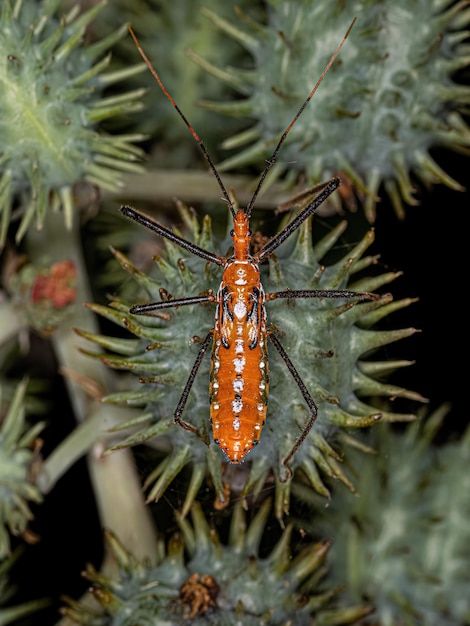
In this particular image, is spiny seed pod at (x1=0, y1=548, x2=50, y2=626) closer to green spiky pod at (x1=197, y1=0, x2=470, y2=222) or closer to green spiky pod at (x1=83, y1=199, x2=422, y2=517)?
green spiky pod at (x1=83, y1=199, x2=422, y2=517)

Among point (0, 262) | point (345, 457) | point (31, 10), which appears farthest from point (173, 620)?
point (31, 10)

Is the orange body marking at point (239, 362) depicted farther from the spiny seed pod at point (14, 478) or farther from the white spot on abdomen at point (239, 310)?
the spiny seed pod at point (14, 478)

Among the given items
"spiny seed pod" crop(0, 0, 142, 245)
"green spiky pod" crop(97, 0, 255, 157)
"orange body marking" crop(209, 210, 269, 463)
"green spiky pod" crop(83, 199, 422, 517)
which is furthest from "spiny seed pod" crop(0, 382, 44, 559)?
"green spiky pod" crop(97, 0, 255, 157)

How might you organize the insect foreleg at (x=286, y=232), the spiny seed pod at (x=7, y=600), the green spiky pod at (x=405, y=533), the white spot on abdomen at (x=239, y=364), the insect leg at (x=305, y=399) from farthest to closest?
the spiny seed pod at (x=7, y=600)
the green spiky pod at (x=405, y=533)
the insect foreleg at (x=286, y=232)
the white spot on abdomen at (x=239, y=364)
the insect leg at (x=305, y=399)

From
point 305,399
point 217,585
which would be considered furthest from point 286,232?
point 217,585

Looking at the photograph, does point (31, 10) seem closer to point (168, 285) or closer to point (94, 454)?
point (168, 285)

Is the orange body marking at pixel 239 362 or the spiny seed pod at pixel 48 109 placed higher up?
the spiny seed pod at pixel 48 109

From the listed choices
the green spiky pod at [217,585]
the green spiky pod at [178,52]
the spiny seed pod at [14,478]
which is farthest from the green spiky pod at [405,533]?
the green spiky pod at [178,52]
